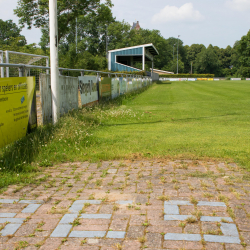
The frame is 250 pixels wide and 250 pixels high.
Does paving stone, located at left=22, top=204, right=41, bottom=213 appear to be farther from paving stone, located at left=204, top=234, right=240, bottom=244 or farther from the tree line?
the tree line

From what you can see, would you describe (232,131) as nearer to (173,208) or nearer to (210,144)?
(210,144)

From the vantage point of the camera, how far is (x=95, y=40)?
321 ft

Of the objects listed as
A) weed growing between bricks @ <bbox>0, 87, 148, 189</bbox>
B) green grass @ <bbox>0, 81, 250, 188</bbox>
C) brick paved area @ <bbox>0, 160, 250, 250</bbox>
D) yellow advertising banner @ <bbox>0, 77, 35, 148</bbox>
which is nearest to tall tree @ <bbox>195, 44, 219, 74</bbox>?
green grass @ <bbox>0, 81, 250, 188</bbox>

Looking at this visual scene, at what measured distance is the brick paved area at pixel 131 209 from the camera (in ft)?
9.45

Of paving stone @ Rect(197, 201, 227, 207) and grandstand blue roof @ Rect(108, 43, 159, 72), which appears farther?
grandstand blue roof @ Rect(108, 43, 159, 72)

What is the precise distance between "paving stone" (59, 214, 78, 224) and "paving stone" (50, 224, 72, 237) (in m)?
0.09

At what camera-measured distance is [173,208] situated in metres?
3.53

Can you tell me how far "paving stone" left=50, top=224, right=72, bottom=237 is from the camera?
301cm

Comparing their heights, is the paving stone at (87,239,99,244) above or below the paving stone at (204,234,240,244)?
below

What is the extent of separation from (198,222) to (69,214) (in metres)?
1.41

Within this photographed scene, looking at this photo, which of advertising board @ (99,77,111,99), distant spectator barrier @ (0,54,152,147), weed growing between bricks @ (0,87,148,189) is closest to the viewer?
weed growing between bricks @ (0,87,148,189)

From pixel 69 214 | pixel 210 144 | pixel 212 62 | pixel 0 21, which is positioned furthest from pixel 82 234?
pixel 212 62

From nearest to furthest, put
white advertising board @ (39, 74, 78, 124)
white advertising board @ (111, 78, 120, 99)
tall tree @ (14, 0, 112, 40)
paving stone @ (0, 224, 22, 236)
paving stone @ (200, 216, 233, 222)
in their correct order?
1. paving stone @ (0, 224, 22, 236)
2. paving stone @ (200, 216, 233, 222)
3. white advertising board @ (39, 74, 78, 124)
4. white advertising board @ (111, 78, 120, 99)
5. tall tree @ (14, 0, 112, 40)

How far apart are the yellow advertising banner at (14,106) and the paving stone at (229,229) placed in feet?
13.4
